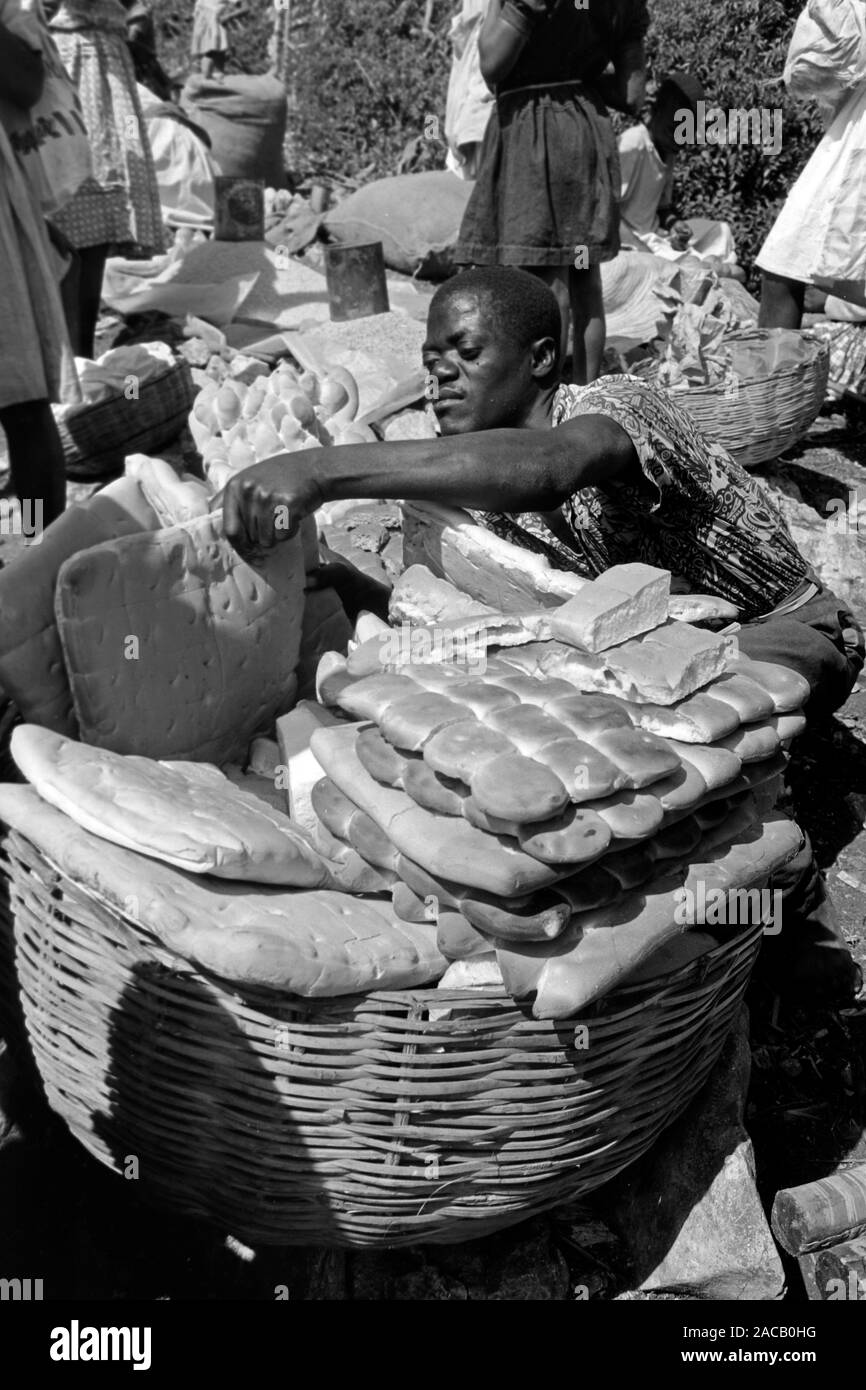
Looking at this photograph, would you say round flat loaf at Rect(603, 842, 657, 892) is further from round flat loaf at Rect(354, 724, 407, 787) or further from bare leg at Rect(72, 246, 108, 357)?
bare leg at Rect(72, 246, 108, 357)

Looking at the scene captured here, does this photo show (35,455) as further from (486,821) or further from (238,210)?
(238,210)

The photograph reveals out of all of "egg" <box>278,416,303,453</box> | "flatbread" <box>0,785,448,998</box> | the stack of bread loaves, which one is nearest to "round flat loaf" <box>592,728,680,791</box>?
the stack of bread loaves

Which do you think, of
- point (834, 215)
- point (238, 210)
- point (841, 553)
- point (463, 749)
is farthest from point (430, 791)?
point (238, 210)

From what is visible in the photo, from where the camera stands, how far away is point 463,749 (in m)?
1.52

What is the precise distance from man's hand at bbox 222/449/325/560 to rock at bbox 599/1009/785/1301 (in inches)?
45.4

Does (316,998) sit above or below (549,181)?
below

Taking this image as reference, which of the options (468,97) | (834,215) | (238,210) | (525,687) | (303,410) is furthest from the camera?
(238,210)

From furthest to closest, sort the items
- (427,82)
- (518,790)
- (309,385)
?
(427,82)
(309,385)
(518,790)

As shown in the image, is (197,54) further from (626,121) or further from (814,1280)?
(814,1280)

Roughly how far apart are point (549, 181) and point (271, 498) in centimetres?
316

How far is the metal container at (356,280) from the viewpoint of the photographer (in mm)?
5562

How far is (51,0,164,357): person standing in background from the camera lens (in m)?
4.90

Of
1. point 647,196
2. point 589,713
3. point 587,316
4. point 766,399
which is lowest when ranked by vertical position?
point 589,713

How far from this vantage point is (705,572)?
2418 millimetres
